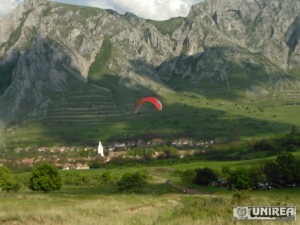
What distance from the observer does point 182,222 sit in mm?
19125

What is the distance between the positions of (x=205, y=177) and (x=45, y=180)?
41546 mm

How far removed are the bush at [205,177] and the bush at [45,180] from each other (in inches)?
1475

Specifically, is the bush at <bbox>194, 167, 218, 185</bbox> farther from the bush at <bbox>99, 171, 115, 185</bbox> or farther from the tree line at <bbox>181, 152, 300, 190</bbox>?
the bush at <bbox>99, 171, 115, 185</bbox>

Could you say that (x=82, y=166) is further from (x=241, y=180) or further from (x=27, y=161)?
(x=241, y=180)

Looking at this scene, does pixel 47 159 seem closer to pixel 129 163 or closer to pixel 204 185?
pixel 129 163

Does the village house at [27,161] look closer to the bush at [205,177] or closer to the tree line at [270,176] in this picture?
the bush at [205,177]

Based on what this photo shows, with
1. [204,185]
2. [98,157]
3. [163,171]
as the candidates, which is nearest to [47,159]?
[98,157]

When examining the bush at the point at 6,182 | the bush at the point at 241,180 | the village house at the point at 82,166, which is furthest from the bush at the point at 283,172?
the village house at the point at 82,166

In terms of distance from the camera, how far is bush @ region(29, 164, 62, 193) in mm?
90312

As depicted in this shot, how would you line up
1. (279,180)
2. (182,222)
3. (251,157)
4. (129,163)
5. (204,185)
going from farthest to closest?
(129,163) → (251,157) → (204,185) → (279,180) → (182,222)

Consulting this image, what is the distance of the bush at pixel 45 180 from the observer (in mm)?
90312

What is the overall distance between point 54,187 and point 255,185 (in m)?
43.0

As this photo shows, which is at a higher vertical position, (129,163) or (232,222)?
(232,222)

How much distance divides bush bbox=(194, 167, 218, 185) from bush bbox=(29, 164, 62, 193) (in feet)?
123
